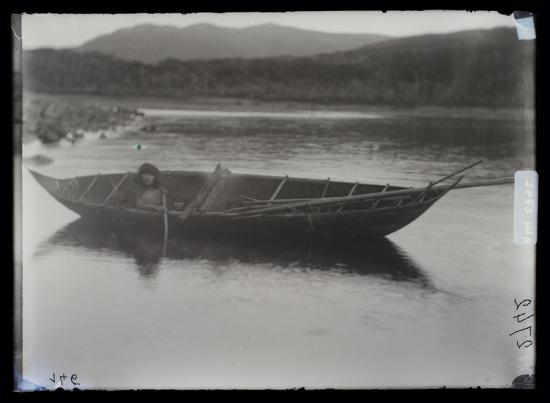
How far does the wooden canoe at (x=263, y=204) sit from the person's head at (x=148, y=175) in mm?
44

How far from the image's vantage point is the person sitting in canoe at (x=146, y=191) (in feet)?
14.5

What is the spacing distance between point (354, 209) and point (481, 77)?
1.13 meters

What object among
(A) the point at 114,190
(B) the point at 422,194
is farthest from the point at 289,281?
(A) the point at 114,190

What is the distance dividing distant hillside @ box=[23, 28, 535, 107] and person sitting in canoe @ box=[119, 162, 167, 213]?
50 centimetres

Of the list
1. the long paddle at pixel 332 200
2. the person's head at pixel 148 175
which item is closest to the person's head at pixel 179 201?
the person's head at pixel 148 175

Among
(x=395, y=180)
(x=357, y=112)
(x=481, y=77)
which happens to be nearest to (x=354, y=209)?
(x=395, y=180)

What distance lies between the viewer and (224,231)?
14.5 feet

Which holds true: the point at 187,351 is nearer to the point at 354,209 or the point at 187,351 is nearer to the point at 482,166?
the point at 354,209

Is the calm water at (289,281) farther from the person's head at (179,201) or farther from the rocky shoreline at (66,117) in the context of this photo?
the person's head at (179,201)

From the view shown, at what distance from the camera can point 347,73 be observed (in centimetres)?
445

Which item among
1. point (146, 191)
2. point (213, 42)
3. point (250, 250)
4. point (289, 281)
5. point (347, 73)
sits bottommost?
point (289, 281)

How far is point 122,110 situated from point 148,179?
47 centimetres

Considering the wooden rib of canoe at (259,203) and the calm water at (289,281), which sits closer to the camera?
the calm water at (289,281)

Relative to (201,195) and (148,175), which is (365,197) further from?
(148,175)
